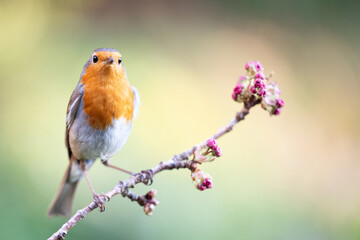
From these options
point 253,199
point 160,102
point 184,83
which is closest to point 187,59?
point 184,83

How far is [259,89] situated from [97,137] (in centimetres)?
89

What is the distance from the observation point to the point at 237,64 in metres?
4.81

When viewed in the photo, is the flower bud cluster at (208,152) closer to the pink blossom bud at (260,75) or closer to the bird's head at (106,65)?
the pink blossom bud at (260,75)

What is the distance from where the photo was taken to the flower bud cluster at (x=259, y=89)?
1.81 meters

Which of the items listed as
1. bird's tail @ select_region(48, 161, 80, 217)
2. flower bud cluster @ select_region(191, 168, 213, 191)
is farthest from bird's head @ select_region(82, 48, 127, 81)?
bird's tail @ select_region(48, 161, 80, 217)

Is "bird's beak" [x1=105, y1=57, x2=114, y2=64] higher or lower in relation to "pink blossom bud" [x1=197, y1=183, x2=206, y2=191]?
higher

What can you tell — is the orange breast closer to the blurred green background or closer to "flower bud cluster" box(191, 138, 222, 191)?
"flower bud cluster" box(191, 138, 222, 191)

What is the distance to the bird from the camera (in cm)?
210

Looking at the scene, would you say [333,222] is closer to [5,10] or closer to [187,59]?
[187,59]

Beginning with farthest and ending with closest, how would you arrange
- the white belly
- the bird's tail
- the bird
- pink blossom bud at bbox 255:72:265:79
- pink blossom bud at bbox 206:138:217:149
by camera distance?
1. the bird's tail
2. the white belly
3. the bird
4. pink blossom bud at bbox 255:72:265:79
5. pink blossom bud at bbox 206:138:217:149

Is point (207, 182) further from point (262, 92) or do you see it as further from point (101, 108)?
point (101, 108)

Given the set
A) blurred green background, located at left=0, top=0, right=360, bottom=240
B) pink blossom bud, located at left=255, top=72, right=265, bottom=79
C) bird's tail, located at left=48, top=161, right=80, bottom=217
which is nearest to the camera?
pink blossom bud, located at left=255, top=72, right=265, bottom=79

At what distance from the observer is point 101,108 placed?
2.19 metres

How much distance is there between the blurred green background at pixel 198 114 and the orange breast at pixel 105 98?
1000 millimetres
